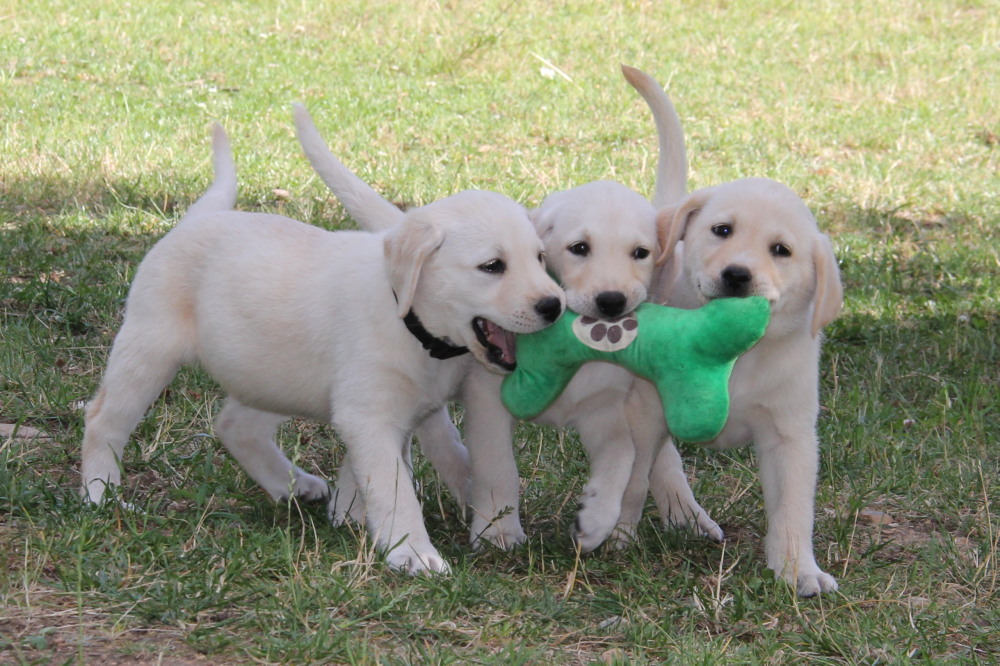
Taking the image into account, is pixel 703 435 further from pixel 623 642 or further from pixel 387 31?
pixel 387 31

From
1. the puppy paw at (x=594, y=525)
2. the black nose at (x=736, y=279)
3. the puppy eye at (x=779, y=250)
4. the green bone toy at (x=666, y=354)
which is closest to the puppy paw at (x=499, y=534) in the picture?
the puppy paw at (x=594, y=525)

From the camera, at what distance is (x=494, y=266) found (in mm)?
3477

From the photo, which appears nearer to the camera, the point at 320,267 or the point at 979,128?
the point at 320,267

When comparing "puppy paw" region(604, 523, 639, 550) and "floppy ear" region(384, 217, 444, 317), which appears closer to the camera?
"floppy ear" region(384, 217, 444, 317)

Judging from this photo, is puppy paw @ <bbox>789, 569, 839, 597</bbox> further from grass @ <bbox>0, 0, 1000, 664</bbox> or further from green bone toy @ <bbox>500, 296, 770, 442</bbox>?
green bone toy @ <bbox>500, 296, 770, 442</bbox>

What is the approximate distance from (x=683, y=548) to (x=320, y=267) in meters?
1.41

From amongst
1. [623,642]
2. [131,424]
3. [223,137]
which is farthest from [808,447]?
[223,137]

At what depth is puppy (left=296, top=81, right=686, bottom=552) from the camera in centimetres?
359

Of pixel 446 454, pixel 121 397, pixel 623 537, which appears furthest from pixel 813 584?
pixel 121 397

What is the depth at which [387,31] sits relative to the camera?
42.6 ft

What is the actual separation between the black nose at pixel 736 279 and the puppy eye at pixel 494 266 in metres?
0.61

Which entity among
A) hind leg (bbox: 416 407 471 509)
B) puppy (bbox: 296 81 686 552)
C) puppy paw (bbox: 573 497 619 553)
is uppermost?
puppy (bbox: 296 81 686 552)

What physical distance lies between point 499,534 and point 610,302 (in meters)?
0.76

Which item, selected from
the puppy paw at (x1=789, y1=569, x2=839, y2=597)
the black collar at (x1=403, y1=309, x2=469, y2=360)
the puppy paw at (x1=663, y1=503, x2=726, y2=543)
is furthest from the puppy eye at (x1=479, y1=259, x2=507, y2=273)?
the puppy paw at (x1=789, y1=569, x2=839, y2=597)
